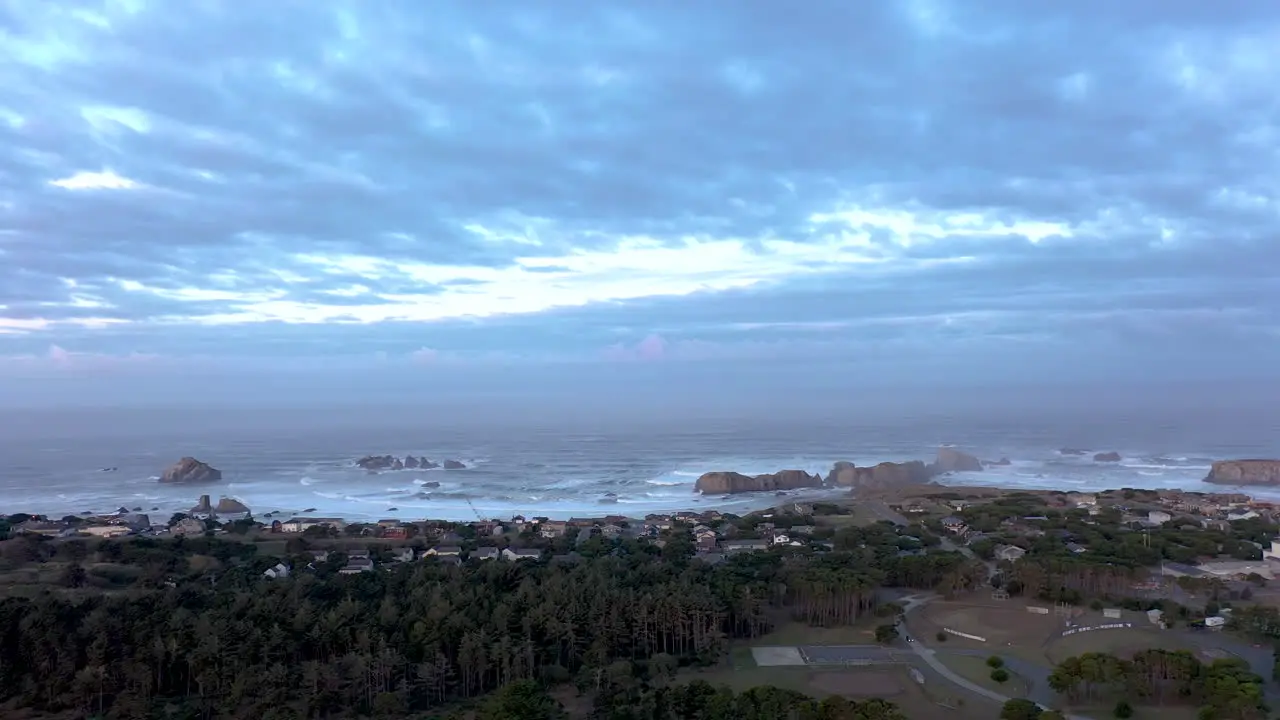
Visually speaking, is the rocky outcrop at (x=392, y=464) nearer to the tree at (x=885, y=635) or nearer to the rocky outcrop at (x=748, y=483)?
the rocky outcrop at (x=748, y=483)

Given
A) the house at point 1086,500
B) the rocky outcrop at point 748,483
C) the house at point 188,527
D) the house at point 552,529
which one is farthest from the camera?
the rocky outcrop at point 748,483

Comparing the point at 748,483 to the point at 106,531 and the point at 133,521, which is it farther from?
the point at 106,531

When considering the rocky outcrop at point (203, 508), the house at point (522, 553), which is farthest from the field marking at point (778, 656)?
the rocky outcrop at point (203, 508)

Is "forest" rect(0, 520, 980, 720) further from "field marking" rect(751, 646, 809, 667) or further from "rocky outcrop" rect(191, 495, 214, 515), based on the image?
"rocky outcrop" rect(191, 495, 214, 515)

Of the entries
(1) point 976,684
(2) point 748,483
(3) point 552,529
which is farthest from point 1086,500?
(1) point 976,684

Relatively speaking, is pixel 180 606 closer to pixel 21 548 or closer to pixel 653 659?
pixel 653 659

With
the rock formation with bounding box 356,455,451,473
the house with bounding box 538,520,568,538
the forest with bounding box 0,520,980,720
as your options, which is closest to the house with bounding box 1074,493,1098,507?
the forest with bounding box 0,520,980,720
